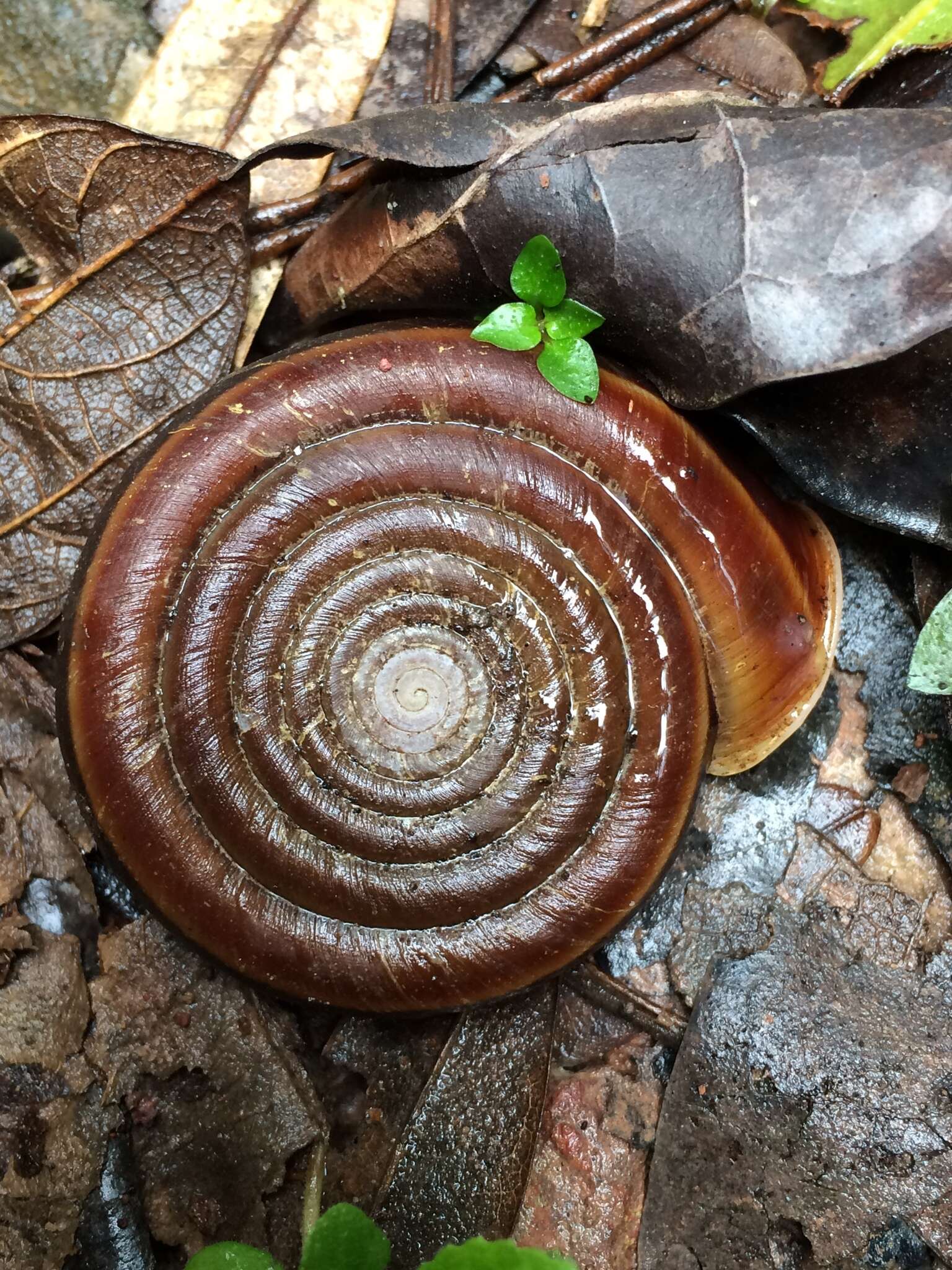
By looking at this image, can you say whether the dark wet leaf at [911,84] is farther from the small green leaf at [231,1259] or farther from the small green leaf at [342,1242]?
the small green leaf at [231,1259]

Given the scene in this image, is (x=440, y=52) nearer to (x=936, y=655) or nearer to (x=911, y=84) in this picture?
(x=911, y=84)

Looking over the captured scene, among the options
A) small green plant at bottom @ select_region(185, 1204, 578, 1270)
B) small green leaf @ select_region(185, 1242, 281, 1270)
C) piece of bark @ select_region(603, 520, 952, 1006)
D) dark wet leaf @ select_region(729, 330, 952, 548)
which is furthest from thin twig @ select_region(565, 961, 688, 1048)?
dark wet leaf @ select_region(729, 330, 952, 548)

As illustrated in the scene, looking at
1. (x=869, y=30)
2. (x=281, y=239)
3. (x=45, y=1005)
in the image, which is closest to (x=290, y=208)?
(x=281, y=239)

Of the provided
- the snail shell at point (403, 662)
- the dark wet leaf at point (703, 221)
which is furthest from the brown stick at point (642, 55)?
the snail shell at point (403, 662)

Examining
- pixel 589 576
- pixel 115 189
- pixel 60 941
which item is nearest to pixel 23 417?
pixel 115 189

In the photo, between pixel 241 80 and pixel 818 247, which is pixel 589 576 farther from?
pixel 241 80
